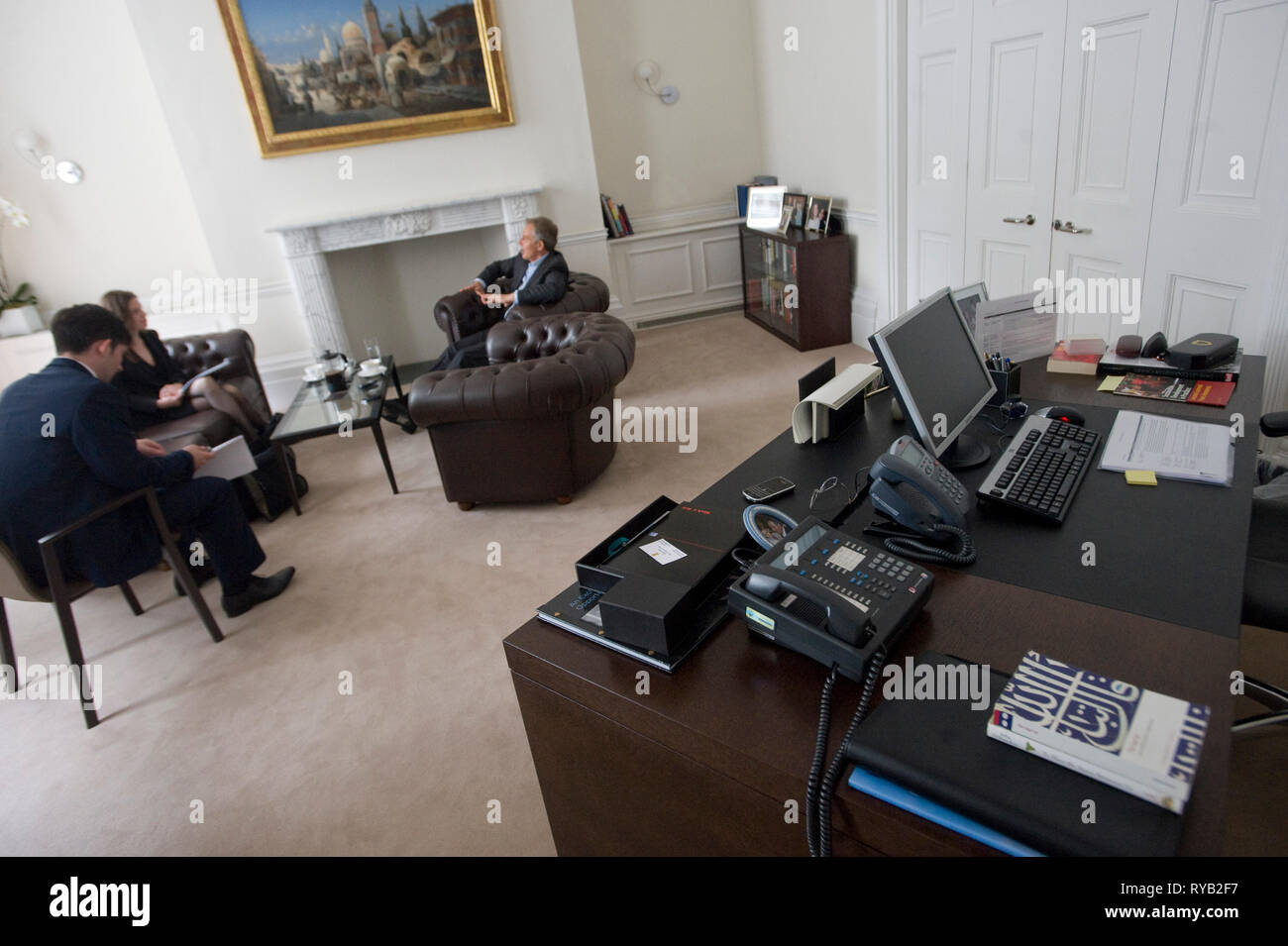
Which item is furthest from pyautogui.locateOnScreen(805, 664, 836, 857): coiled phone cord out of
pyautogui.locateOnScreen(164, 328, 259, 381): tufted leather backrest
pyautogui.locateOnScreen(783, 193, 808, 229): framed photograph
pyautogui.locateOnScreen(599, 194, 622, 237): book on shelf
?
pyautogui.locateOnScreen(599, 194, 622, 237): book on shelf

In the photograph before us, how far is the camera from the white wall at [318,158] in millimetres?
4629

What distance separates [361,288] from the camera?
224 inches

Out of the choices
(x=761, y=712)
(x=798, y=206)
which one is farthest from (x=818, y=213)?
(x=761, y=712)

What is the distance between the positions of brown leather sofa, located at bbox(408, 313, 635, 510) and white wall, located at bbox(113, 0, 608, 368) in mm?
2178

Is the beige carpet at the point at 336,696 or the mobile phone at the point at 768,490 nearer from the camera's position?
the mobile phone at the point at 768,490

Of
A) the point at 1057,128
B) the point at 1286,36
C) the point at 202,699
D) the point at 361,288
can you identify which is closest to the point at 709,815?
the point at 202,699

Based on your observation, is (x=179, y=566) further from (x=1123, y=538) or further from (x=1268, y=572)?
(x=1268, y=572)

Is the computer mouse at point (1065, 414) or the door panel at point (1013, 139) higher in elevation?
the door panel at point (1013, 139)

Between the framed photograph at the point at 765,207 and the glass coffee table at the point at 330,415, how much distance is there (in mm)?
3022

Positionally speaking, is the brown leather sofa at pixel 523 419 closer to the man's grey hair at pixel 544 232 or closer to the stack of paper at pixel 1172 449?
the man's grey hair at pixel 544 232

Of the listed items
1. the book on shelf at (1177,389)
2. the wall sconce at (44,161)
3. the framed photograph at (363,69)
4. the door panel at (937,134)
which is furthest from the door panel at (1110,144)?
the wall sconce at (44,161)

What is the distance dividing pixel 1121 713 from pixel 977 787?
238 millimetres

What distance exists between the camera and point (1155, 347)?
89.6 inches

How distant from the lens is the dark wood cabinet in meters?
4.93
